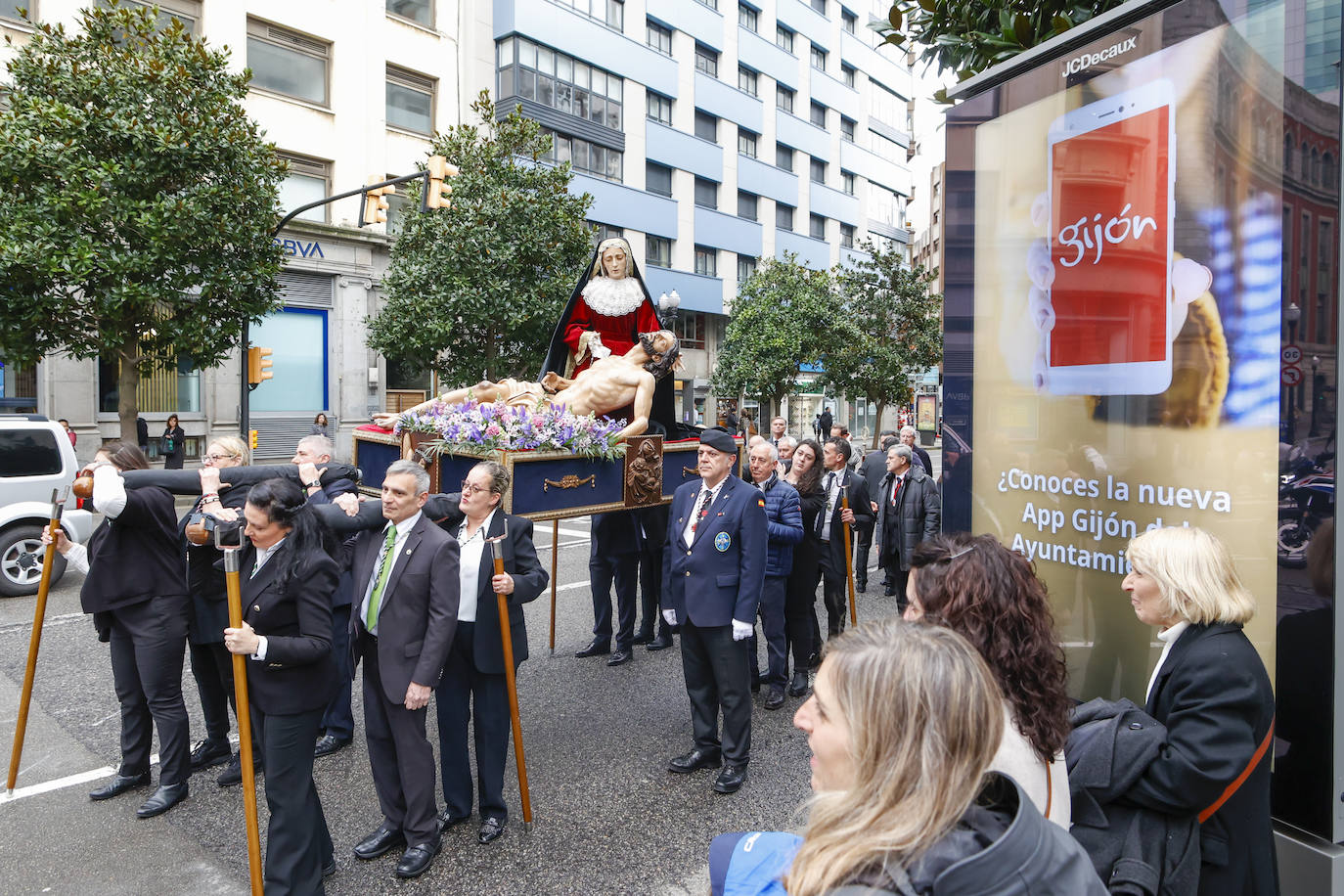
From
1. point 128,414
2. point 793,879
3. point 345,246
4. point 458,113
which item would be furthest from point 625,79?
point 793,879

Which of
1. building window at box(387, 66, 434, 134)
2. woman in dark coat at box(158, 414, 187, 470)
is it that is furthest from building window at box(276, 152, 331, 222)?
woman in dark coat at box(158, 414, 187, 470)

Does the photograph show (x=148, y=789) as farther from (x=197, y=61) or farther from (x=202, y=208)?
(x=197, y=61)

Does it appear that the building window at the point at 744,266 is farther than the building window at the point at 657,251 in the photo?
Yes

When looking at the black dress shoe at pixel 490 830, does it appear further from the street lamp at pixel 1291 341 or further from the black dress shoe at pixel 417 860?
the street lamp at pixel 1291 341

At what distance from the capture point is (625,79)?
3234 centimetres

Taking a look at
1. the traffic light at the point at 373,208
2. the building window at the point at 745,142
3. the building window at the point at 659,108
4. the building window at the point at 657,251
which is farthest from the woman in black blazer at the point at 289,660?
the building window at the point at 745,142

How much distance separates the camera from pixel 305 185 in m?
22.1

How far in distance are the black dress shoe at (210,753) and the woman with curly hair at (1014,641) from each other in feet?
14.2

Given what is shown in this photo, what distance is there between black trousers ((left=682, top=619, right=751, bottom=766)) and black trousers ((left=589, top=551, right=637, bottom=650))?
2.33 metres

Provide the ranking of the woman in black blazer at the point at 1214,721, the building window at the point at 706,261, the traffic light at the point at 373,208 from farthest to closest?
the building window at the point at 706,261 → the traffic light at the point at 373,208 → the woman in black blazer at the point at 1214,721

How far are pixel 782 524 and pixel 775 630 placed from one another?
83cm

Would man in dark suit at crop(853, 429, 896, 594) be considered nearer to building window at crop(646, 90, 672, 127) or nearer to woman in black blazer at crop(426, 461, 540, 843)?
woman in black blazer at crop(426, 461, 540, 843)

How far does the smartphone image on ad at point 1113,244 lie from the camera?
277 centimetres

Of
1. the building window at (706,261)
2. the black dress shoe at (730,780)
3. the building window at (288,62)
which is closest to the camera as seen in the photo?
the black dress shoe at (730,780)
